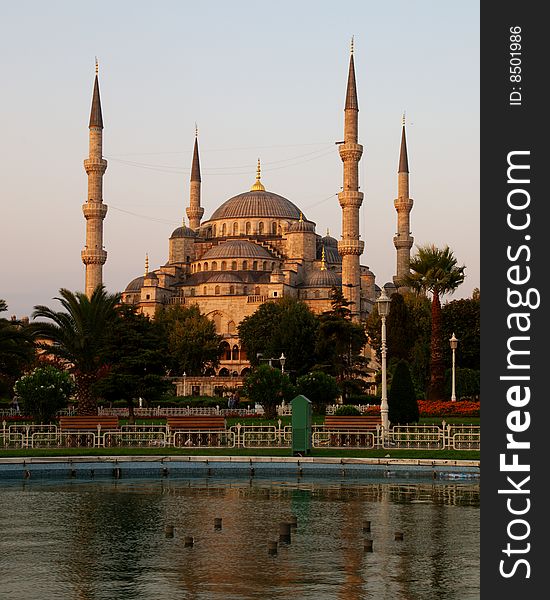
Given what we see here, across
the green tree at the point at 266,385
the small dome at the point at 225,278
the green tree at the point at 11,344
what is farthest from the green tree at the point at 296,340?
the green tree at the point at 11,344

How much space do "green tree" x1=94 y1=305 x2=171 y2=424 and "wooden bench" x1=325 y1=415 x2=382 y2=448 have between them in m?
13.4

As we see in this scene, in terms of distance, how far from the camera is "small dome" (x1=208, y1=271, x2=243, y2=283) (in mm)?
90188

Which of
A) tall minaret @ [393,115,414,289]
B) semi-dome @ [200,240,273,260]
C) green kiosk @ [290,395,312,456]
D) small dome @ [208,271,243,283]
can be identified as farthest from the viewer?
semi-dome @ [200,240,273,260]

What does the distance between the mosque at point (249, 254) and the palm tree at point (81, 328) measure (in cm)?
4189

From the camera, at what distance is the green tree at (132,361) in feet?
124

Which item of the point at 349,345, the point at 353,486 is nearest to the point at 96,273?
the point at 349,345

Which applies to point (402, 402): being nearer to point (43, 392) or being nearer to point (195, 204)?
point (43, 392)

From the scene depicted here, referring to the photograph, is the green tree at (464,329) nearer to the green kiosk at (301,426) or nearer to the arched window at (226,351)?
the green kiosk at (301,426)

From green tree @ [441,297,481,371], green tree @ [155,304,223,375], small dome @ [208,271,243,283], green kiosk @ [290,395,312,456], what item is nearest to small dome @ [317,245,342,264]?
small dome @ [208,271,243,283]

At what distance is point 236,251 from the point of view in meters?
94.9

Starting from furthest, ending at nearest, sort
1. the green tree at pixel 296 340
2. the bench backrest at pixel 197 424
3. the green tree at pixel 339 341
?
the green tree at pixel 296 340 < the green tree at pixel 339 341 < the bench backrest at pixel 197 424

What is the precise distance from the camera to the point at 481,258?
24.4 feet

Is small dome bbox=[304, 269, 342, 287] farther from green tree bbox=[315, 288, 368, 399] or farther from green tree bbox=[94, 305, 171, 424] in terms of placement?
green tree bbox=[94, 305, 171, 424]

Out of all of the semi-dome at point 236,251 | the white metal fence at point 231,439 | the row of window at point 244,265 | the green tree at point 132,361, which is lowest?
the white metal fence at point 231,439
